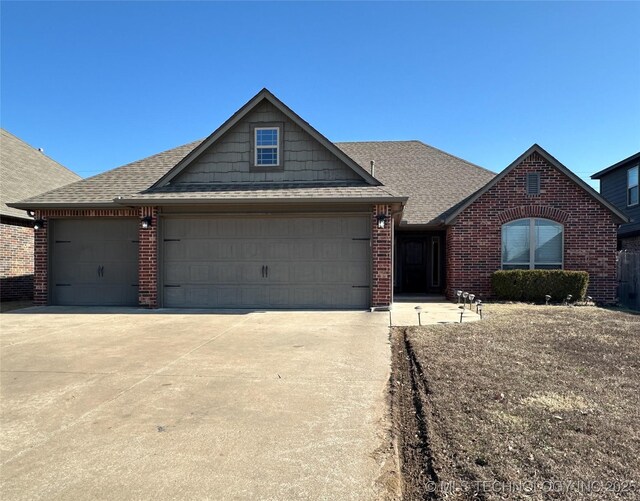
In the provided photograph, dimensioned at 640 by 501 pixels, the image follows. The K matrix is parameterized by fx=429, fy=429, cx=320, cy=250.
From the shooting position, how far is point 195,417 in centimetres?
398

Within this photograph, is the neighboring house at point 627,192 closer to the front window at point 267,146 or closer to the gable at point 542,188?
the gable at point 542,188

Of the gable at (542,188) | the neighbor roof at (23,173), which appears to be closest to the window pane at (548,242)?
the gable at (542,188)

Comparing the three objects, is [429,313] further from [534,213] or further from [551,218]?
[551,218]

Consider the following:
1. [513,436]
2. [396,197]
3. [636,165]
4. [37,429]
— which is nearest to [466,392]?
[513,436]

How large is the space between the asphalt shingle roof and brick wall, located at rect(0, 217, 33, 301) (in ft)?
10.8

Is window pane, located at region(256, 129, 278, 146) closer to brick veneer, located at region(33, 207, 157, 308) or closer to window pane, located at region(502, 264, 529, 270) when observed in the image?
brick veneer, located at region(33, 207, 157, 308)

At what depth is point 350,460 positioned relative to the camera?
317 centimetres

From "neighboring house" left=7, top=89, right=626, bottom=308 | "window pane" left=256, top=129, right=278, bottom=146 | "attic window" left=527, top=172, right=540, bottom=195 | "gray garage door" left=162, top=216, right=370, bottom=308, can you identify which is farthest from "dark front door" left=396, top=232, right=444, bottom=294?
"window pane" left=256, top=129, right=278, bottom=146

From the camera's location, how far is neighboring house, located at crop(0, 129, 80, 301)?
46.8ft

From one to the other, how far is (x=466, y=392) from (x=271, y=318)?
5.92 m

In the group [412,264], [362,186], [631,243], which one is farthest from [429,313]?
[631,243]

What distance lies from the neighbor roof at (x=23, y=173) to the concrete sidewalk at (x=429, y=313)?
42.5 ft

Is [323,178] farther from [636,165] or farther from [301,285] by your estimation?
[636,165]

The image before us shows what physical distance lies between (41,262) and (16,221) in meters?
4.00
